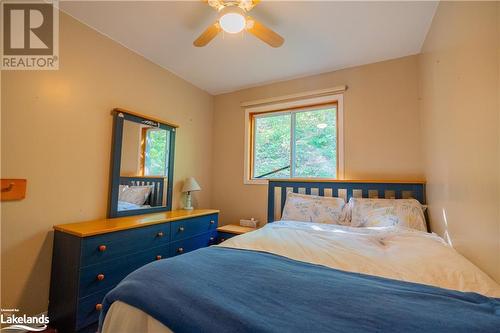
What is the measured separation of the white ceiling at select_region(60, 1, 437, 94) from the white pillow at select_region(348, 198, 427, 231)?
1545 mm

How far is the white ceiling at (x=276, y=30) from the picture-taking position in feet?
5.71

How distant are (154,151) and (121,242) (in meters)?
1.11

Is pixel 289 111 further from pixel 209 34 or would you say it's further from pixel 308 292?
pixel 308 292

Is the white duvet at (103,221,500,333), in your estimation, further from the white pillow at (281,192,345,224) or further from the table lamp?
the table lamp

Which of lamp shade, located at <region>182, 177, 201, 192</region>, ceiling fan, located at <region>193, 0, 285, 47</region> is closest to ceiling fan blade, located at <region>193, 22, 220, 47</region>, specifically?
ceiling fan, located at <region>193, 0, 285, 47</region>

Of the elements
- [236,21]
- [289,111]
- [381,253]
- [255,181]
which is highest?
[236,21]

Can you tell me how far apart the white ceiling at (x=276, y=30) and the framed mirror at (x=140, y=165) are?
76cm

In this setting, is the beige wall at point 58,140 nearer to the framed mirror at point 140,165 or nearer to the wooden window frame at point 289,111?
the framed mirror at point 140,165

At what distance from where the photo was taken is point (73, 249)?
1555mm

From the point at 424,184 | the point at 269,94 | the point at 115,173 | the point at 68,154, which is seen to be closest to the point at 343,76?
the point at 269,94

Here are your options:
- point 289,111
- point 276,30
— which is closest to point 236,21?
point 276,30

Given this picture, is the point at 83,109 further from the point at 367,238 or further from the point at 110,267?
the point at 367,238

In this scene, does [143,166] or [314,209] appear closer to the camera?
[314,209]

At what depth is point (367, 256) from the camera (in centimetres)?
118
